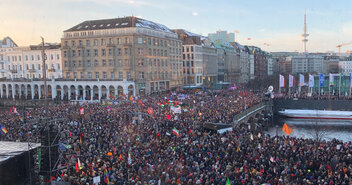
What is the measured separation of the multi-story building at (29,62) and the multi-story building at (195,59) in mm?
37325

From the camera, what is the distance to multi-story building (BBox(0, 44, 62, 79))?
3322 inches

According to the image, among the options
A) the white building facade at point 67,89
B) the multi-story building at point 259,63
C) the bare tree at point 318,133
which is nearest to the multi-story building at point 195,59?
the white building facade at point 67,89

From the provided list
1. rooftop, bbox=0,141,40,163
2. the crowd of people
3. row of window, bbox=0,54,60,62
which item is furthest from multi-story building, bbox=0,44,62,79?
rooftop, bbox=0,141,40,163

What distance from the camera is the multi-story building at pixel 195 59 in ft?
324

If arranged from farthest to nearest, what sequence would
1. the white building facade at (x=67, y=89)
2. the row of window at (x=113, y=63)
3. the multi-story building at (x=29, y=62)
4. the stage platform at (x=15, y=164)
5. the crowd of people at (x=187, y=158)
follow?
1. the multi-story building at (x=29, y=62)
2. the row of window at (x=113, y=63)
3. the white building facade at (x=67, y=89)
4. the crowd of people at (x=187, y=158)
5. the stage platform at (x=15, y=164)

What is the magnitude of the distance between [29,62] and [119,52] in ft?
104

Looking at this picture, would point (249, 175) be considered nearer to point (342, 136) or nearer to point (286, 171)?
point (286, 171)

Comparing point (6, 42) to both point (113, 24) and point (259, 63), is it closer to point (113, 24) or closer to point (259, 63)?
point (113, 24)

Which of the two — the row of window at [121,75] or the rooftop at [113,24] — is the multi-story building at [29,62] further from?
the rooftop at [113,24]

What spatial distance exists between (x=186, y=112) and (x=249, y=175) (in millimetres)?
21725

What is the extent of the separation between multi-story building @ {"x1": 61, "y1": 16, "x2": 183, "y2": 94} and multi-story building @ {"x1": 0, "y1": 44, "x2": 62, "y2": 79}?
6.08m

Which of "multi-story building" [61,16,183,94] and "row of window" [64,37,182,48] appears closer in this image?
"multi-story building" [61,16,183,94]

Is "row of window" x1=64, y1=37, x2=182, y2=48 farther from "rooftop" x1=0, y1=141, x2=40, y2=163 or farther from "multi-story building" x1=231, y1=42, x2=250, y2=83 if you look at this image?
"multi-story building" x1=231, y1=42, x2=250, y2=83

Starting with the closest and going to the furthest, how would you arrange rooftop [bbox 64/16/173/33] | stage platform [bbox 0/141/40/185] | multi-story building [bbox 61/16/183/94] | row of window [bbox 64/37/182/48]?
stage platform [bbox 0/141/40/185] < multi-story building [bbox 61/16/183/94] < row of window [bbox 64/37/182/48] < rooftop [bbox 64/16/173/33]
